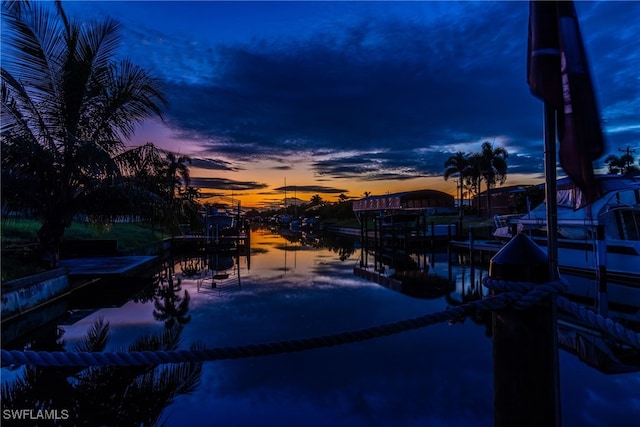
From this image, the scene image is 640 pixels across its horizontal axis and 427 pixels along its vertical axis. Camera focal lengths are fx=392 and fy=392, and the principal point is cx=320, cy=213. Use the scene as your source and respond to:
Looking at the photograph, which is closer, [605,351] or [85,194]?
[605,351]

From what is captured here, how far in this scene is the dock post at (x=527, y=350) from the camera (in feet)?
6.75

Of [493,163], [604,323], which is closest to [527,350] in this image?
[604,323]

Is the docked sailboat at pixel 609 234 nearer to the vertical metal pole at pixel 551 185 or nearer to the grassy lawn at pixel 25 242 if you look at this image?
the vertical metal pole at pixel 551 185

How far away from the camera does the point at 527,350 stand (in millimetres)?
2061

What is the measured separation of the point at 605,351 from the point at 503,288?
7.59 metres

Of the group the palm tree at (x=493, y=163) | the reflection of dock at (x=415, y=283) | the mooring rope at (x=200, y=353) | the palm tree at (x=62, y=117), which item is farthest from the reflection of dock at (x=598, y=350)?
the palm tree at (x=493, y=163)

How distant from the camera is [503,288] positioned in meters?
2.09

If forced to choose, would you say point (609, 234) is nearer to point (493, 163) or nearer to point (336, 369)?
point (336, 369)

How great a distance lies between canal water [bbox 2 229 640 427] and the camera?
5.14 metres

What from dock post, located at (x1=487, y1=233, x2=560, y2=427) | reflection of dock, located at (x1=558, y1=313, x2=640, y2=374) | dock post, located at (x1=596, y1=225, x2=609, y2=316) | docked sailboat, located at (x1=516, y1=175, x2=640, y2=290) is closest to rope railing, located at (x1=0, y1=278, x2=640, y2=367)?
dock post, located at (x1=487, y1=233, x2=560, y2=427)

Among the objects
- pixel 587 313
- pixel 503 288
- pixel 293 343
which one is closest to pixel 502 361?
pixel 503 288

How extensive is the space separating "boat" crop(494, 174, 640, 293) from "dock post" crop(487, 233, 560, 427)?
13.4 meters

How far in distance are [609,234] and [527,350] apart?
54.0ft

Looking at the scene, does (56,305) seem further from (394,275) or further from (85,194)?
(394,275)
